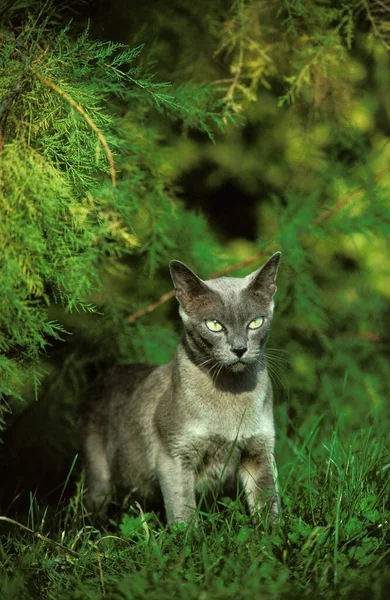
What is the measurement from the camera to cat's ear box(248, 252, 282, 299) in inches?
117

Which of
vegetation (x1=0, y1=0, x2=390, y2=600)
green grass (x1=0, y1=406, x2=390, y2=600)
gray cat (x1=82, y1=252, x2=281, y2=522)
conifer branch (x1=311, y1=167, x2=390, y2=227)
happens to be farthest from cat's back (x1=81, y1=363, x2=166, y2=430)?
conifer branch (x1=311, y1=167, x2=390, y2=227)

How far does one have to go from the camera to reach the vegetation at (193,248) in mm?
2393

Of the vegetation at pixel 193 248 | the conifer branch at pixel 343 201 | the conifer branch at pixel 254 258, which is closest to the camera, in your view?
Answer: the vegetation at pixel 193 248

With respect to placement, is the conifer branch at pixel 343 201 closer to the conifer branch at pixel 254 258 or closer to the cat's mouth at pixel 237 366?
the conifer branch at pixel 254 258

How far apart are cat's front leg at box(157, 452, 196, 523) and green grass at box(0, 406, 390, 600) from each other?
12cm

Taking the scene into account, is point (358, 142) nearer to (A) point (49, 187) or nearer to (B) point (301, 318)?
(B) point (301, 318)

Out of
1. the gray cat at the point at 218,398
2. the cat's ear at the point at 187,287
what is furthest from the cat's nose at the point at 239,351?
the cat's ear at the point at 187,287

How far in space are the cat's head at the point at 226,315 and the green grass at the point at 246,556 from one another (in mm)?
538

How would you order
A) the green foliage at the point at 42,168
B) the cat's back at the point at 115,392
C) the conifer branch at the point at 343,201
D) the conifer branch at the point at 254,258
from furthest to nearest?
the conifer branch at the point at 343,201 → the conifer branch at the point at 254,258 → the cat's back at the point at 115,392 → the green foliage at the point at 42,168

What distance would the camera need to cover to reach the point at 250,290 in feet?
9.86

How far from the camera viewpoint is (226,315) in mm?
2885

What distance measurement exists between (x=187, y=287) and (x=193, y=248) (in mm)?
1286

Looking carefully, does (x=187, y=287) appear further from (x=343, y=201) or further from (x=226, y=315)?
(x=343, y=201)

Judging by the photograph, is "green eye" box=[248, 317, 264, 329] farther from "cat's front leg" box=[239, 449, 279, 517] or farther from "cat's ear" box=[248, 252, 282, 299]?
"cat's front leg" box=[239, 449, 279, 517]
